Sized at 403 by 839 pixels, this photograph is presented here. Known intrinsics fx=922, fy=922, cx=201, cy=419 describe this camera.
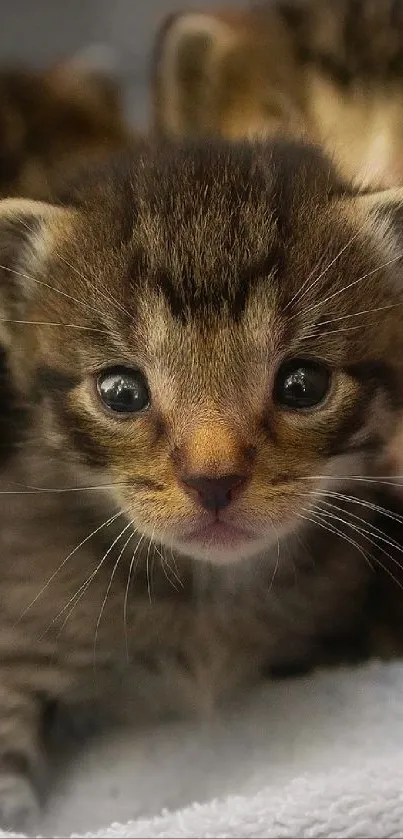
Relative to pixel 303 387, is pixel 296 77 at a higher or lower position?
higher

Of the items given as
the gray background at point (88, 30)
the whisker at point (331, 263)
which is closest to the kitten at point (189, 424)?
the whisker at point (331, 263)

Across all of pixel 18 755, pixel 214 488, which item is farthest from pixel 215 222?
pixel 18 755

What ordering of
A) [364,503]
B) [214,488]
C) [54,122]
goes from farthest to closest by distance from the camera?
[54,122], [364,503], [214,488]

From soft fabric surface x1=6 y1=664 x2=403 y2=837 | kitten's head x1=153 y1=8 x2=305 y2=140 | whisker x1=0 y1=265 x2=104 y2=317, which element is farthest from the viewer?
kitten's head x1=153 y1=8 x2=305 y2=140

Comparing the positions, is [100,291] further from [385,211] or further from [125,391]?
[385,211]

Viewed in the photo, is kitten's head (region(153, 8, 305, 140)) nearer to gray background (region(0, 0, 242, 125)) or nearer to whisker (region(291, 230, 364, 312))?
gray background (region(0, 0, 242, 125))

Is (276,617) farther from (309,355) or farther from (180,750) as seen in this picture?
(309,355)

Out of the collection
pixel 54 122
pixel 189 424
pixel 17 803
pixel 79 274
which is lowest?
pixel 17 803

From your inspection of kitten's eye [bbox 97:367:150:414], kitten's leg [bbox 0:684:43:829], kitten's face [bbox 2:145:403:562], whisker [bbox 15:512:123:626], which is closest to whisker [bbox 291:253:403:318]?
kitten's face [bbox 2:145:403:562]

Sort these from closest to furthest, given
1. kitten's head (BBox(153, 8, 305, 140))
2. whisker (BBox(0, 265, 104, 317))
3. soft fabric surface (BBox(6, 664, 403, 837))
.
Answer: soft fabric surface (BBox(6, 664, 403, 837)), whisker (BBox(0, 265, 104, 317)), kitten's head (BBox(153, 8, 305, 140))
